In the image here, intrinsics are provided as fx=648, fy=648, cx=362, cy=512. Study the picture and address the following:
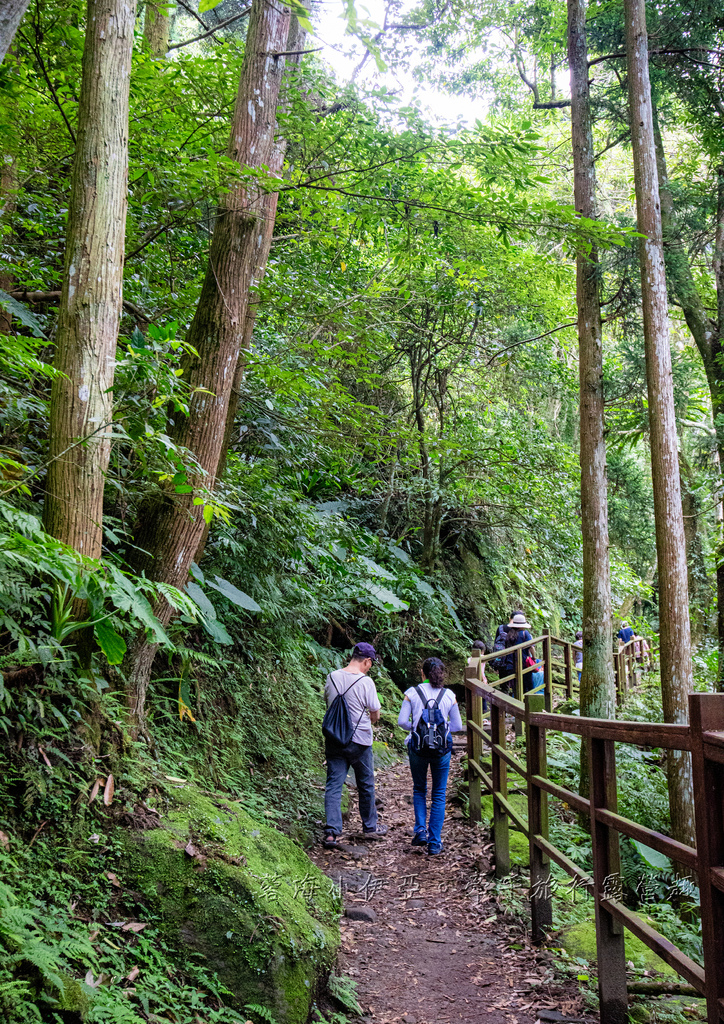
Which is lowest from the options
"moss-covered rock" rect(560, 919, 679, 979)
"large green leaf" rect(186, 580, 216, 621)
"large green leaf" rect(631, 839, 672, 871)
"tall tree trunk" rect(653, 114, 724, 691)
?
"large green leaf" rect(631, 839, 672, 871)

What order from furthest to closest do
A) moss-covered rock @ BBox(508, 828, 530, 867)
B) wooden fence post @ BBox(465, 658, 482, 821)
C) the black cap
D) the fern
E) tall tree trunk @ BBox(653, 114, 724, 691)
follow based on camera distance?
tall tree trunk @ BBox(653, 114, 724, 691), wooden fence post @ BBox(465, 658, 482, 821), the black cap, moss-covered rock @ BBox(508, 828, 530, 867), the fern

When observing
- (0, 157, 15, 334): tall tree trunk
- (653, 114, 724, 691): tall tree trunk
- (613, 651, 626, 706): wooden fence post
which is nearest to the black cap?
(0, 157, 15, 334): tall tree trunk

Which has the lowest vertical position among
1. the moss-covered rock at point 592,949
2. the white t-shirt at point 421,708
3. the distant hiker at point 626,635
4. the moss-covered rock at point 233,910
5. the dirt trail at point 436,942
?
the dirt trail at point 436,942

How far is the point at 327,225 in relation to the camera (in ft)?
25.1

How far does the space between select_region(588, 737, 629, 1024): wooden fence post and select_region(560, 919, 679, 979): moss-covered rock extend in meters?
0.79

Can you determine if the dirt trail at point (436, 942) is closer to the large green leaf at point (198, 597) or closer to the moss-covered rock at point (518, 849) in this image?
the moss-covered rock at point (518, 849)

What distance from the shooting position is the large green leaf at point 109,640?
296cm

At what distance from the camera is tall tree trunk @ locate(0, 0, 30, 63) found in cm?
216

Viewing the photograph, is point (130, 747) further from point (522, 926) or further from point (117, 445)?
point (522, 926)

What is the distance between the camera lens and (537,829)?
4.33 metres

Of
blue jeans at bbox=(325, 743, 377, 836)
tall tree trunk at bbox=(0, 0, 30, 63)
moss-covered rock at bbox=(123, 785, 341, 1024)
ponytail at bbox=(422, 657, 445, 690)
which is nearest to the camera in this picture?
tall tree trunk at bbox=(0, 0, 30, 63)

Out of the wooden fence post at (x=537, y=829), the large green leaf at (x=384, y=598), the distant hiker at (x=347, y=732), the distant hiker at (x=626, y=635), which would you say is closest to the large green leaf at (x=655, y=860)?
the wooden fence post at (x=537, y=829)

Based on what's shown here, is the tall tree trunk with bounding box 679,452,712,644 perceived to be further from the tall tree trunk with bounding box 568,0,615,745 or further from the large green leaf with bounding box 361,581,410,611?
the large green leaf with bounding box 361,581,410,611

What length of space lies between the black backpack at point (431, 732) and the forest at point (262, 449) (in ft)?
3.51
